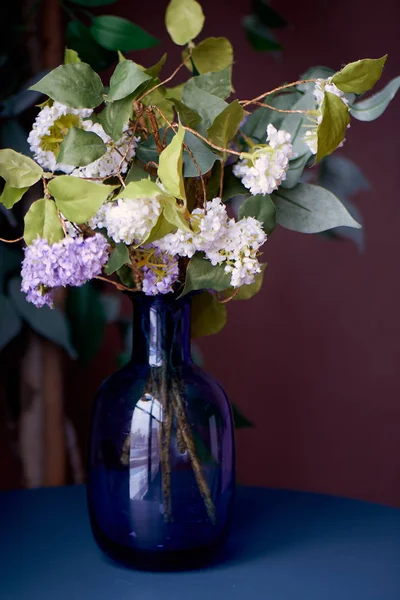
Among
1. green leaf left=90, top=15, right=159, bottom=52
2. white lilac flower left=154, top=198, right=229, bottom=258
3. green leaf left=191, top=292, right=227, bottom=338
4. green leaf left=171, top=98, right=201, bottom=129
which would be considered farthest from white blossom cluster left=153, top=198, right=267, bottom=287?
green leaf left=90, top=15, right=159, bottom=52

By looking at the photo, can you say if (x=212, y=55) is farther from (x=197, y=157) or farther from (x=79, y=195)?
(x=79, y=195)

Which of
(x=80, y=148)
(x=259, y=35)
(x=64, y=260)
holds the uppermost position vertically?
(x=259, y=35)

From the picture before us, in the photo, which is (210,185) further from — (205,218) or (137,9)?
(137,9)

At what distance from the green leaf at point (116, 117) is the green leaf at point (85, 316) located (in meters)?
0.62

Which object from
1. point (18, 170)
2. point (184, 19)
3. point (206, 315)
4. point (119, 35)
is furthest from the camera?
point (119, 35)

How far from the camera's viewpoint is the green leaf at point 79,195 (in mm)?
664

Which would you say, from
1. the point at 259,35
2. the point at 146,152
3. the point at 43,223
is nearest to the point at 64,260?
the point at 43,223

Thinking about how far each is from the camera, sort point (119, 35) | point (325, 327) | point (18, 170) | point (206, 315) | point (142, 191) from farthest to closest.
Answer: point (325, 327) < point (119, 35) < point (206, 315) < point (18, 170) < point (142, 191)

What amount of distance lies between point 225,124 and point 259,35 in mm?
911

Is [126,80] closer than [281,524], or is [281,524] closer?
[126,80]

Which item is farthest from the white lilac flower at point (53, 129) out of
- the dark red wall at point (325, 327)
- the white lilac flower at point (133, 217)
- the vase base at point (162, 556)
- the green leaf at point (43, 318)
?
the dark red wall at point (325, 327)

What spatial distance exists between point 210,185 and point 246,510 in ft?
1.54

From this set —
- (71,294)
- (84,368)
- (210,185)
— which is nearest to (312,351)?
(84,368)

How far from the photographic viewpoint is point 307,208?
2.53ft
